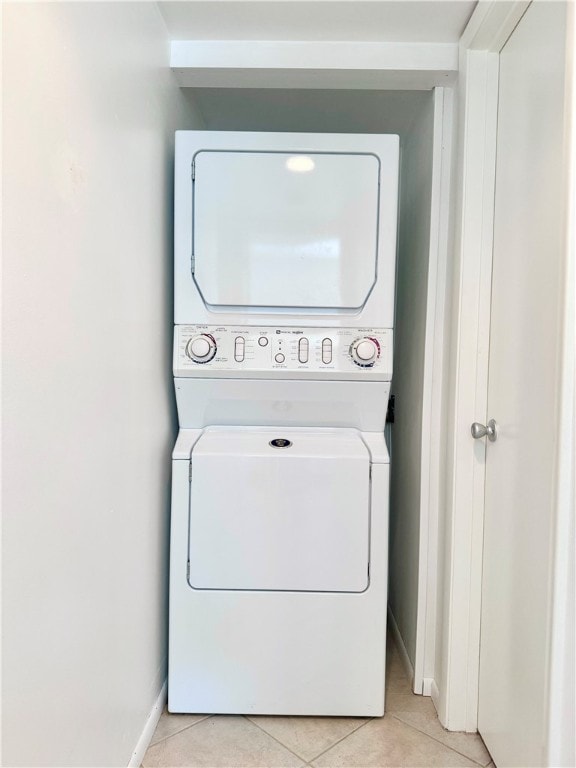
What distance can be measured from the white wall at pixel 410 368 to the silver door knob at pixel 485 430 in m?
0.26

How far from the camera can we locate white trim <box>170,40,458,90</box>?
161 centimetres

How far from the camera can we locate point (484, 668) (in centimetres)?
152

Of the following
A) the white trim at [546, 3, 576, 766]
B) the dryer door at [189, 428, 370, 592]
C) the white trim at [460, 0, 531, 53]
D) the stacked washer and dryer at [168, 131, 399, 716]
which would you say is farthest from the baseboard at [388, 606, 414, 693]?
the white trim at [460, 0, 531, 53]

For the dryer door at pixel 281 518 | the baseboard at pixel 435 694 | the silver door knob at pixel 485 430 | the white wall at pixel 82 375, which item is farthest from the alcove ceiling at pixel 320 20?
the baseboard at pixel 435 694

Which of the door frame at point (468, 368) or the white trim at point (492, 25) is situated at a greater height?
the white trim at point (492, 25)

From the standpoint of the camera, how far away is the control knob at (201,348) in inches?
62.6

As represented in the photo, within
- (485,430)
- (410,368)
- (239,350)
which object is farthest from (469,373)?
(239,350)

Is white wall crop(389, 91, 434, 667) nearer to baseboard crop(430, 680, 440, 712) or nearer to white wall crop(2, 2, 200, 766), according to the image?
baseboard crop(430, 680, 440, 712)

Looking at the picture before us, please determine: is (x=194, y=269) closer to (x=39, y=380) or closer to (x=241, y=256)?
(x=241, y=256)

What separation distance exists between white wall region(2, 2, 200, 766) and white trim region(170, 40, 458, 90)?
13 cm

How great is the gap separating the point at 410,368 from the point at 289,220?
738 millimetres

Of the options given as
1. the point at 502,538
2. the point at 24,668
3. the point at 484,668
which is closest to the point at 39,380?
the point at 24,668

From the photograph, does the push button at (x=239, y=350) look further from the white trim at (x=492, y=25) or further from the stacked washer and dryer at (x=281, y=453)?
the white trim at (x=492, y=25)

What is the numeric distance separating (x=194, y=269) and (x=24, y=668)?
1.13 meters
